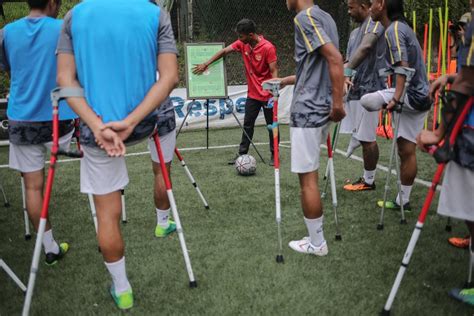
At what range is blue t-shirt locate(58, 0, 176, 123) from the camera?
2318mm

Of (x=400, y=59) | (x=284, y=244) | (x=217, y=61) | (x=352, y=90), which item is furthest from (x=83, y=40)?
(x=217, y=61)

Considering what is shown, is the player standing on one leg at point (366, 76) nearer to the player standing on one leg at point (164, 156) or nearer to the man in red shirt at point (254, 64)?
the man in red shirt at point (254, 64)

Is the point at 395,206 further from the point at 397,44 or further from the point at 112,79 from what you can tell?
the point at 112,79

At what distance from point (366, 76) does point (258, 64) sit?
2.20 meters

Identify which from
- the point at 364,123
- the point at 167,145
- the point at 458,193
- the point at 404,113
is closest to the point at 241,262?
the point at 167,145

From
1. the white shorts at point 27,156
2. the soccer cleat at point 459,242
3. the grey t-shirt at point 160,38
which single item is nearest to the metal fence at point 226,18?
the white shorts at point 27,156

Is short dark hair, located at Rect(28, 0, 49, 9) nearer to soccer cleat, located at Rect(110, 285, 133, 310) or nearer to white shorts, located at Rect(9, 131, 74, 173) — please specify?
white shorts, located at Rect(9, 131, 74, 173)

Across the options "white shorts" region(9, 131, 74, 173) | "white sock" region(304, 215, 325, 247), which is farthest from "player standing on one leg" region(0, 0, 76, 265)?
"white sock" region(304, 215, 325, 247)

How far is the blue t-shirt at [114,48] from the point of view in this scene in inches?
91.3

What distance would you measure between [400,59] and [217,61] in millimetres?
3748

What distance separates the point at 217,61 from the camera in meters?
7.06

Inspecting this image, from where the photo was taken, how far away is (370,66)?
466 centimetres

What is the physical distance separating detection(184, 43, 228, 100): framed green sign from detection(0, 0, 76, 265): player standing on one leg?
384 cm

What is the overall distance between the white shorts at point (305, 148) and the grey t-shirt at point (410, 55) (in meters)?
1.17
